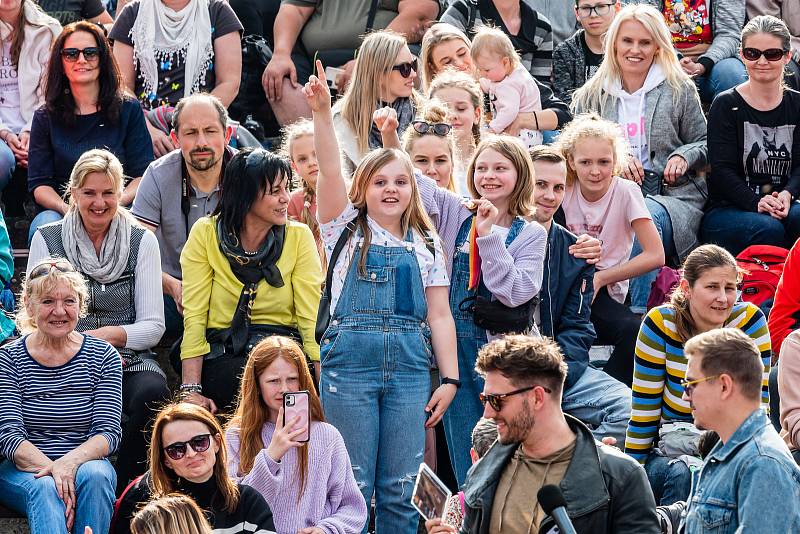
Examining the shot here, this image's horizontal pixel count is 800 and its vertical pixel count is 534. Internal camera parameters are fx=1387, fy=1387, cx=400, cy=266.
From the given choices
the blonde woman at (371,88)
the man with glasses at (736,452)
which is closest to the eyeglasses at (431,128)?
the blonde woman at (371,88)

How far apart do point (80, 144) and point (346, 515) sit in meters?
3.20

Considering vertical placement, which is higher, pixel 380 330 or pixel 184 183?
pixel 184 183

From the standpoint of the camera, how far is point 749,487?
3949 mm

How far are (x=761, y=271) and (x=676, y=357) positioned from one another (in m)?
1.85

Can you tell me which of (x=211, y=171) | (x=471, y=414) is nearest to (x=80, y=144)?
(x=211, y=171)

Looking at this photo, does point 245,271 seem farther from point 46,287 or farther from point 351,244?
Answer: point 46,287

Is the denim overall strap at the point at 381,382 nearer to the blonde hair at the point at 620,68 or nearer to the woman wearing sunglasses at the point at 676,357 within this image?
the woman wearing sunglasses at the point at 676,357

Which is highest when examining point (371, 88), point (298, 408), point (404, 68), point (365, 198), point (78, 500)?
point (404, 68)

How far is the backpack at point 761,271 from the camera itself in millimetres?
7480

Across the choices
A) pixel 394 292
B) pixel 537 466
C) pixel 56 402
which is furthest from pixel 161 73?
pixel 537 466

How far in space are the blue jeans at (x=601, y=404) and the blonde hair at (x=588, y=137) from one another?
1.31 metres

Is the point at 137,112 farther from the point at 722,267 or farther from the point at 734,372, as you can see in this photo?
the point at 734,372

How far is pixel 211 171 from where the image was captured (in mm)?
7223

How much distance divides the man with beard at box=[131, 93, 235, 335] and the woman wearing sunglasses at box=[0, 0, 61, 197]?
1493mm
